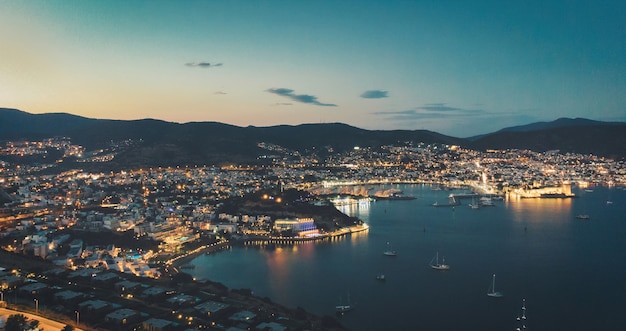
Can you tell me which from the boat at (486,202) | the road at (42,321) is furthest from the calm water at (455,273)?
the boat at (486,202)

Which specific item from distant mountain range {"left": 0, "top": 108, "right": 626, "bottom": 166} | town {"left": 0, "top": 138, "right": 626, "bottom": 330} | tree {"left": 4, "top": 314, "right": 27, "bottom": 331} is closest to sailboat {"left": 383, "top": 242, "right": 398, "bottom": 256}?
town {"left": 0, "top": 138, "right": 626, "bottom": 330}

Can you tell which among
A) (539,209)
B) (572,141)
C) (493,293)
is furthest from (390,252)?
(572,141)

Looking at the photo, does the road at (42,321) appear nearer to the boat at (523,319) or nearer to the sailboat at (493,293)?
the boat at (523,319)

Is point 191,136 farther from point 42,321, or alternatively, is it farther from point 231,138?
point 42,321

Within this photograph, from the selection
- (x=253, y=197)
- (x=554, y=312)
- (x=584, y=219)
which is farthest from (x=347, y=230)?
(x=584, y=219)

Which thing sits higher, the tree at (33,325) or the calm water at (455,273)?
the tree at (33,325)

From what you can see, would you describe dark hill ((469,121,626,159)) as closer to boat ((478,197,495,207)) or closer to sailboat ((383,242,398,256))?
boat ((478,197,495,207))

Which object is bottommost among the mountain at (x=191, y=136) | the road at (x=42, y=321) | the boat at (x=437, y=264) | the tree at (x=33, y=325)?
the boat at (x=437, y=264)
